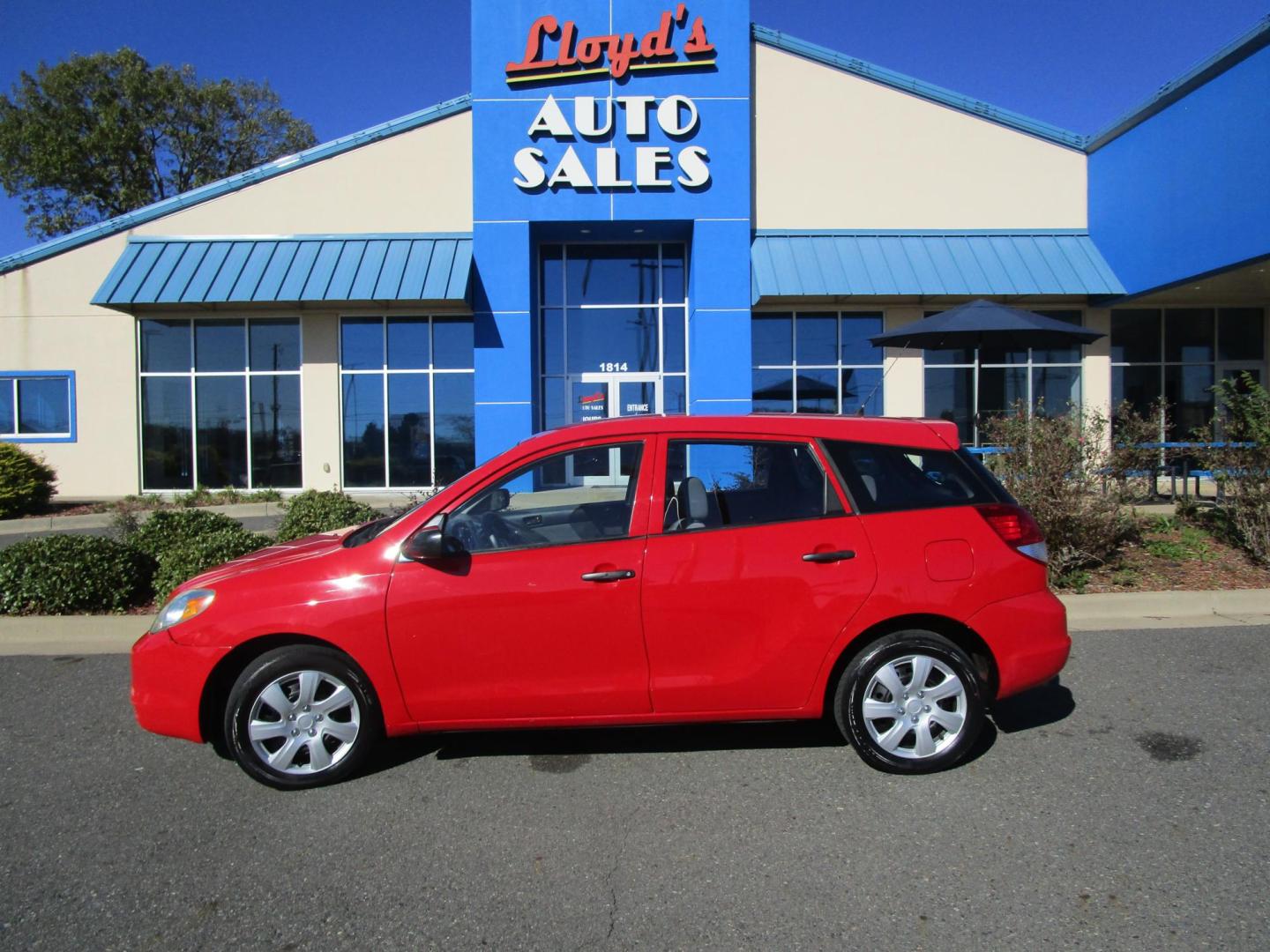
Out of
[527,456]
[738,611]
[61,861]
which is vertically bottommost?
[61,861]

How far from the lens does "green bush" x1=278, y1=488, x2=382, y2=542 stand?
8.48 meters

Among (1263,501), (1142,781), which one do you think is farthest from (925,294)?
(1142,781)

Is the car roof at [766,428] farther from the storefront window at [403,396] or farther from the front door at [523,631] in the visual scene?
the storefront window at [403,396]

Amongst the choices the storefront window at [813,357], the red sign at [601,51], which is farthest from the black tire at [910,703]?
the red sign at [601,51]

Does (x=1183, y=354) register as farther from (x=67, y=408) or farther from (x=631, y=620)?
(x=67, y=408)

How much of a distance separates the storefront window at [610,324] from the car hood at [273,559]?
39.8 feet

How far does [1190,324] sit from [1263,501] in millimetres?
10636

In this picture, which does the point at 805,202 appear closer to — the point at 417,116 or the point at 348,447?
the point at 417,116

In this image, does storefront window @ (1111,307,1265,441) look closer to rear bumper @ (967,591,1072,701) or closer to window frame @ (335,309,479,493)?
window frame @ (335,309,479,493)

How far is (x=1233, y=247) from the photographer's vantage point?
1245 cm

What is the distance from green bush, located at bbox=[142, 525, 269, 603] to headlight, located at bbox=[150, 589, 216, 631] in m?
3.18

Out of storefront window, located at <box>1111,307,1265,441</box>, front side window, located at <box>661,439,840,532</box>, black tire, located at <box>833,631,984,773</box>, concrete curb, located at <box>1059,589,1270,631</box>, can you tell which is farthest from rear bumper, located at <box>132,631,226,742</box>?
storefront window, located at <box>1111,307,1265,441</box>

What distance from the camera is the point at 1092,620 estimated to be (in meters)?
6.84

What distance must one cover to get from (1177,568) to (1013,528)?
527 cm
